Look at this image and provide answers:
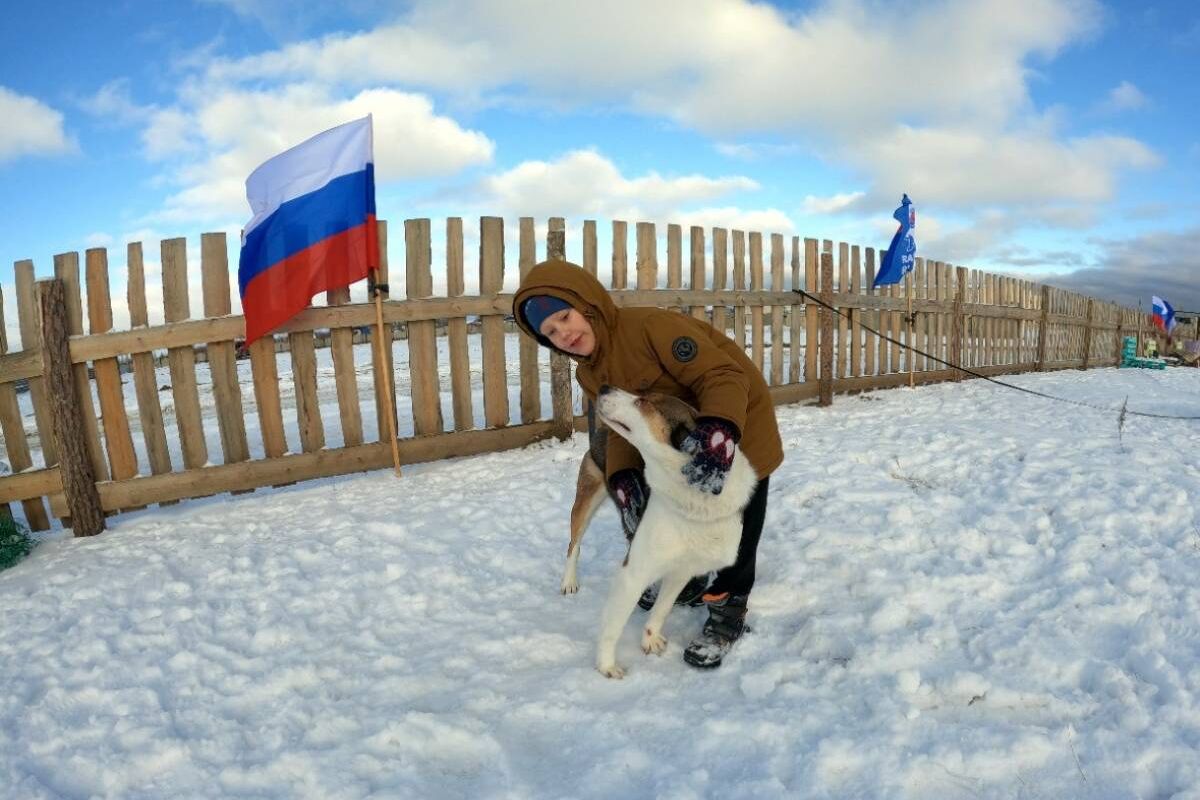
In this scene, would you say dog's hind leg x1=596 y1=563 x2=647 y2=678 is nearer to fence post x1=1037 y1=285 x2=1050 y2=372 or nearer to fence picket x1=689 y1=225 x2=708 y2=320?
fence picket x1=689 y1=225 x2=708 y2=320

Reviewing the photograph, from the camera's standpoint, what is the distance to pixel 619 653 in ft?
9.07

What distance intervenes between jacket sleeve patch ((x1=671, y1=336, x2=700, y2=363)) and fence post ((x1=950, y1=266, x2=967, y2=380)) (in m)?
9.77

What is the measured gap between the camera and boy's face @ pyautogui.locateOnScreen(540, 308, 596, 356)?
255 cm

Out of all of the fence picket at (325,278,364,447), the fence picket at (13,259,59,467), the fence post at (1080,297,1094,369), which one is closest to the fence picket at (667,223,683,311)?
the fence picket at (325,278,364,447)

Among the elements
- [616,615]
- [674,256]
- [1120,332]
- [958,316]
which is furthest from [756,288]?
[1120,332]

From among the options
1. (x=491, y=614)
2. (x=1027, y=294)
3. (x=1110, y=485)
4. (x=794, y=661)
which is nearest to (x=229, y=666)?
(x=491, y=614)

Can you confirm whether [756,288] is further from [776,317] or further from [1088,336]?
[1088,336]

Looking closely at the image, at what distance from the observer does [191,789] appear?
6.66 feet

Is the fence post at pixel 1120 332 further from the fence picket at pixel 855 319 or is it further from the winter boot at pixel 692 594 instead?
the winter boot at pixel 692 594

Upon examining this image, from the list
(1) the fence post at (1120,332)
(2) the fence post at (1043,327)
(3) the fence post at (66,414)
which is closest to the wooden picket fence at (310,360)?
(3) the fence post at (66,414)

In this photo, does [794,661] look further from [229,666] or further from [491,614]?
[229,666]

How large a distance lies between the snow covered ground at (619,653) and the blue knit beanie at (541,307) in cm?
140

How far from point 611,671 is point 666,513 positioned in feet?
2.24

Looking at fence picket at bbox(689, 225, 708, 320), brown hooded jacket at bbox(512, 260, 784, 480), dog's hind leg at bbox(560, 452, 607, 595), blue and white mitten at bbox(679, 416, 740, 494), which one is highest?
fence picket at bbox(689, 225, 708, 320)
